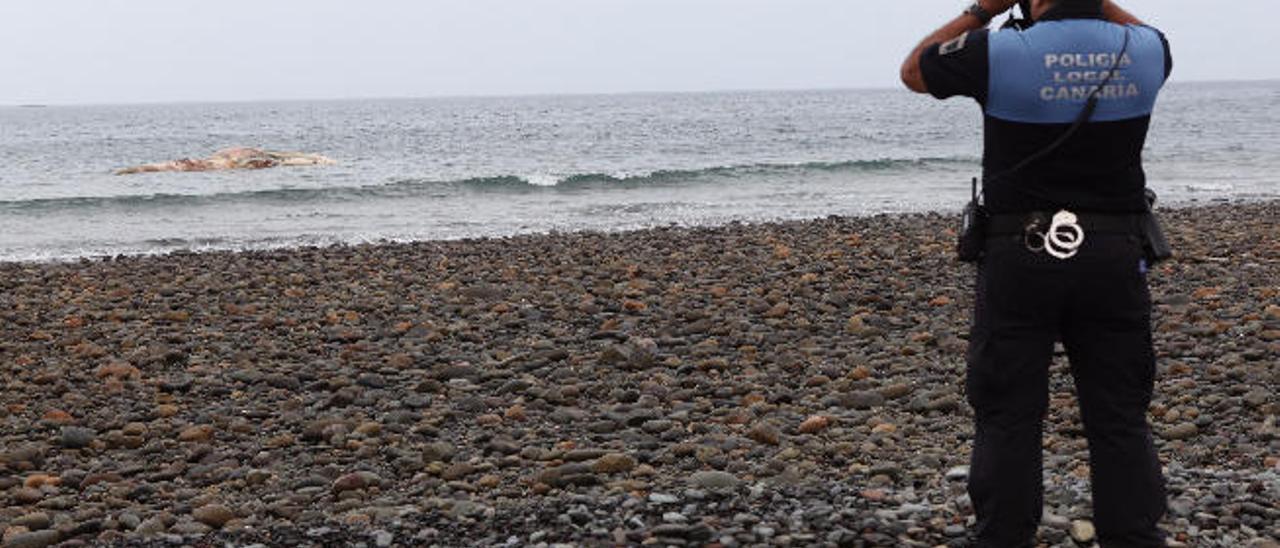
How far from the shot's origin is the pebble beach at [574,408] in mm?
5691

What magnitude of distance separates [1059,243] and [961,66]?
26.2 inches

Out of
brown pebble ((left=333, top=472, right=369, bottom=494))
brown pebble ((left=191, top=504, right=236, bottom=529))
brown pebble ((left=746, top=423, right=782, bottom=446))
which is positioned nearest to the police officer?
brown pebble ((left=746, top=423, right=782, bottom=446))

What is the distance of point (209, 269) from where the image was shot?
15.6 m

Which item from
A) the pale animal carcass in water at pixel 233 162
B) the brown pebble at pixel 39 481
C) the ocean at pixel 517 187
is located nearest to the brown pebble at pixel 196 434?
the brown pebble at pixel 39 481

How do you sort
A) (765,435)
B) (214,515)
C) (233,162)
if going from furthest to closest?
1. (233,162)
2. (765,435)
3. (214,515)

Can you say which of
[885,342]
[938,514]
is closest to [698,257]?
[885,342]

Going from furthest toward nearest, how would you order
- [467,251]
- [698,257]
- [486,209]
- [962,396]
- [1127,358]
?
1. [486,209]
2. [467,251]
3. [698,257]
4. [962,396]
5. [1127,358]

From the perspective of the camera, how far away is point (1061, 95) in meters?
4.00

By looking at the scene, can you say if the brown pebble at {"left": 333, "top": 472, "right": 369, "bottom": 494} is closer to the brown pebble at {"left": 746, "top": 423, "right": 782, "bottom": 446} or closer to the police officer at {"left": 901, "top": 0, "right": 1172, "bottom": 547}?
the brown pebble at {"left": 746, "top": 423, "right": 782, "bottom": 446}

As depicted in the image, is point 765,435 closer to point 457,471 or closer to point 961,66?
point 457,471

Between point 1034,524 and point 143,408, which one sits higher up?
point 1034,524

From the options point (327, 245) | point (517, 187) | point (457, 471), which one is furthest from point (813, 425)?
point (517, 187)

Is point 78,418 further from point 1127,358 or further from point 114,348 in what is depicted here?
point 1127,358

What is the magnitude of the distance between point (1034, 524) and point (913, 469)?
2024mm
